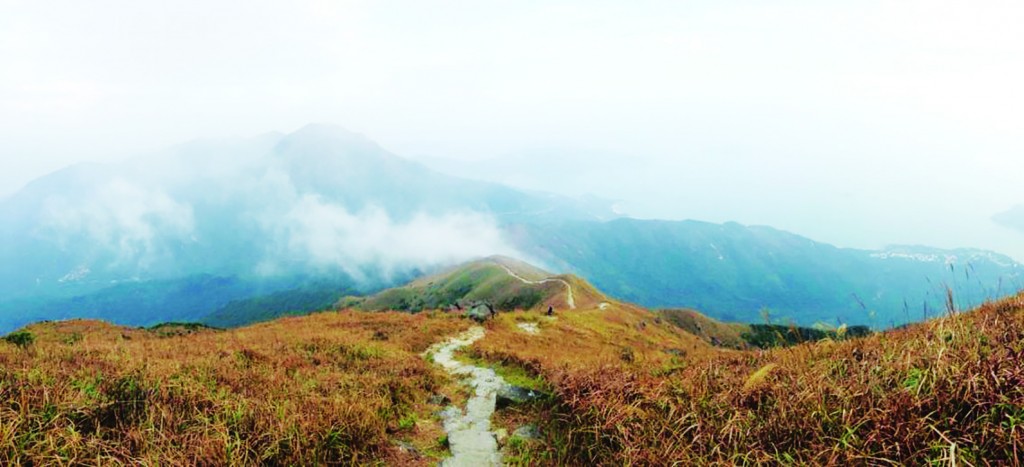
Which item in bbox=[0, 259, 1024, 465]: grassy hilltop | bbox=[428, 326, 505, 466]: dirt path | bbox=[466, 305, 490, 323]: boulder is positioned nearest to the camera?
bbox=[0, 259, 1024, 465]: grassy hilltop

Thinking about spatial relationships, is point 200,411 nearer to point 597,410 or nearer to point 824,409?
point 597,410

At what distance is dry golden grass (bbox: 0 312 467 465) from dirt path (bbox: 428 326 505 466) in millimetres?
543

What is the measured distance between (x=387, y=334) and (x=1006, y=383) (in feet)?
74.3

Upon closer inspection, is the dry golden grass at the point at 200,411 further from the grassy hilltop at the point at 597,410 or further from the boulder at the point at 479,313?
the boulder at the point at 479,313

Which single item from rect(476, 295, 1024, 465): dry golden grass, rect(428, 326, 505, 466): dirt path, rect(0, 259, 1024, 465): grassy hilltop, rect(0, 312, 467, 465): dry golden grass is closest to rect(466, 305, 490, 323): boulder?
rect(428, 326, 505, 466): dirt path

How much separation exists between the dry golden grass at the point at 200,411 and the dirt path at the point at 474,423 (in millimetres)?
543

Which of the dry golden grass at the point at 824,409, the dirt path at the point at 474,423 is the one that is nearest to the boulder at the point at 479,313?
the dirt path at the point at 474,423

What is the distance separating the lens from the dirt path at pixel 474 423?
29.2 ft

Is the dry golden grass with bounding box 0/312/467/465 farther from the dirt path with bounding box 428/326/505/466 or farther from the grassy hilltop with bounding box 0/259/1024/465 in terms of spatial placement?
the dirt path with bounding box 428/326/505/466

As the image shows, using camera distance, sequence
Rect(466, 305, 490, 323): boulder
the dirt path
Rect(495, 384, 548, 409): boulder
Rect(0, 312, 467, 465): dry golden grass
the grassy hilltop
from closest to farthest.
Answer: the grassy hilltop, Rect(0, 312, 467, 465): dry golden grass, the dirt path, Rect(495, 384, 548, 409): boulder, Rect(466, 305, 490, 323): boulder

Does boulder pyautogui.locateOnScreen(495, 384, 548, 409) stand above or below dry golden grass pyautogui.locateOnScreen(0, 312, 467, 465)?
below

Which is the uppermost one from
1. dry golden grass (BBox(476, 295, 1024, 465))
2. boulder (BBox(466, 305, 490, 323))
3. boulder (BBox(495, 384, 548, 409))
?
dry golden grass (BBox(476, 295, 1024, 465))

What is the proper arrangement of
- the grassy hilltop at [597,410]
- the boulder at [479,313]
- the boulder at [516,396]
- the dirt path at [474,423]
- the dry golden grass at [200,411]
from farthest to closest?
the boulder at [479,313] < the boulder at [516,396] < the dirt path at [474,423] < the dry golden grass at [200,411] < the grassy hilltop at [597,410]

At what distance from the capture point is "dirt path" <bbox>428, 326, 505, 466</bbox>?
8.90m
